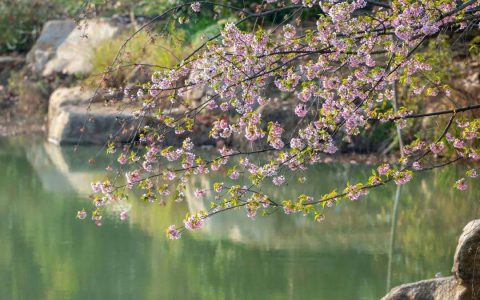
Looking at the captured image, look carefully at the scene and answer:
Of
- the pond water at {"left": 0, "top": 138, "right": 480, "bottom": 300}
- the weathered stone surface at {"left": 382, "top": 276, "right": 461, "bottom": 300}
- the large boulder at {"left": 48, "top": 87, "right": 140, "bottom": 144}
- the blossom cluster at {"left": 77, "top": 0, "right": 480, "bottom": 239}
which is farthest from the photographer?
the large boulder at {"left": 48, "top": 87, "right": 140, "bottom": 144}

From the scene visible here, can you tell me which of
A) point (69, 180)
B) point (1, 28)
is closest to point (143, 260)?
point (69, 180)

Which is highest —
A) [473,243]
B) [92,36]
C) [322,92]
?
[92,36]

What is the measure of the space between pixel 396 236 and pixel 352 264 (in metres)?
1.05

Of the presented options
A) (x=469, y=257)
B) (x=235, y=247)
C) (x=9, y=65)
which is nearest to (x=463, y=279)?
(x=469, y=257)

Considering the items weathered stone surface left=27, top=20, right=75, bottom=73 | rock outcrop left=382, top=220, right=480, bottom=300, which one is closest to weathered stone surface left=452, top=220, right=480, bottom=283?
rock outcrop left=382, top=220, right=480, bottom=300

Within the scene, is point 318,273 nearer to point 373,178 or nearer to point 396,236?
point 396,236

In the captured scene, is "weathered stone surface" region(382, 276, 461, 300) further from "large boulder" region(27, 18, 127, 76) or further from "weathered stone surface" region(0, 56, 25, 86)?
"weathered stone surface" region(0, 56, 25, 86)

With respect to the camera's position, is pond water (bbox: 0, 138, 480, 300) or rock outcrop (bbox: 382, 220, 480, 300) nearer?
rock outcrop (bbox: 382, 220, 480, 300)

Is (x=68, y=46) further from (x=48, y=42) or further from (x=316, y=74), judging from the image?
(x=316, y=74)

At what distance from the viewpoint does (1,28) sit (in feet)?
61.3

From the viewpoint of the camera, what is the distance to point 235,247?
7.93 m

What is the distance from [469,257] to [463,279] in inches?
4.8

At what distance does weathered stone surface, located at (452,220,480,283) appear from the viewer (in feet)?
16.2

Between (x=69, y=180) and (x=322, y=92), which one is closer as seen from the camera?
(x=322, y=92)
